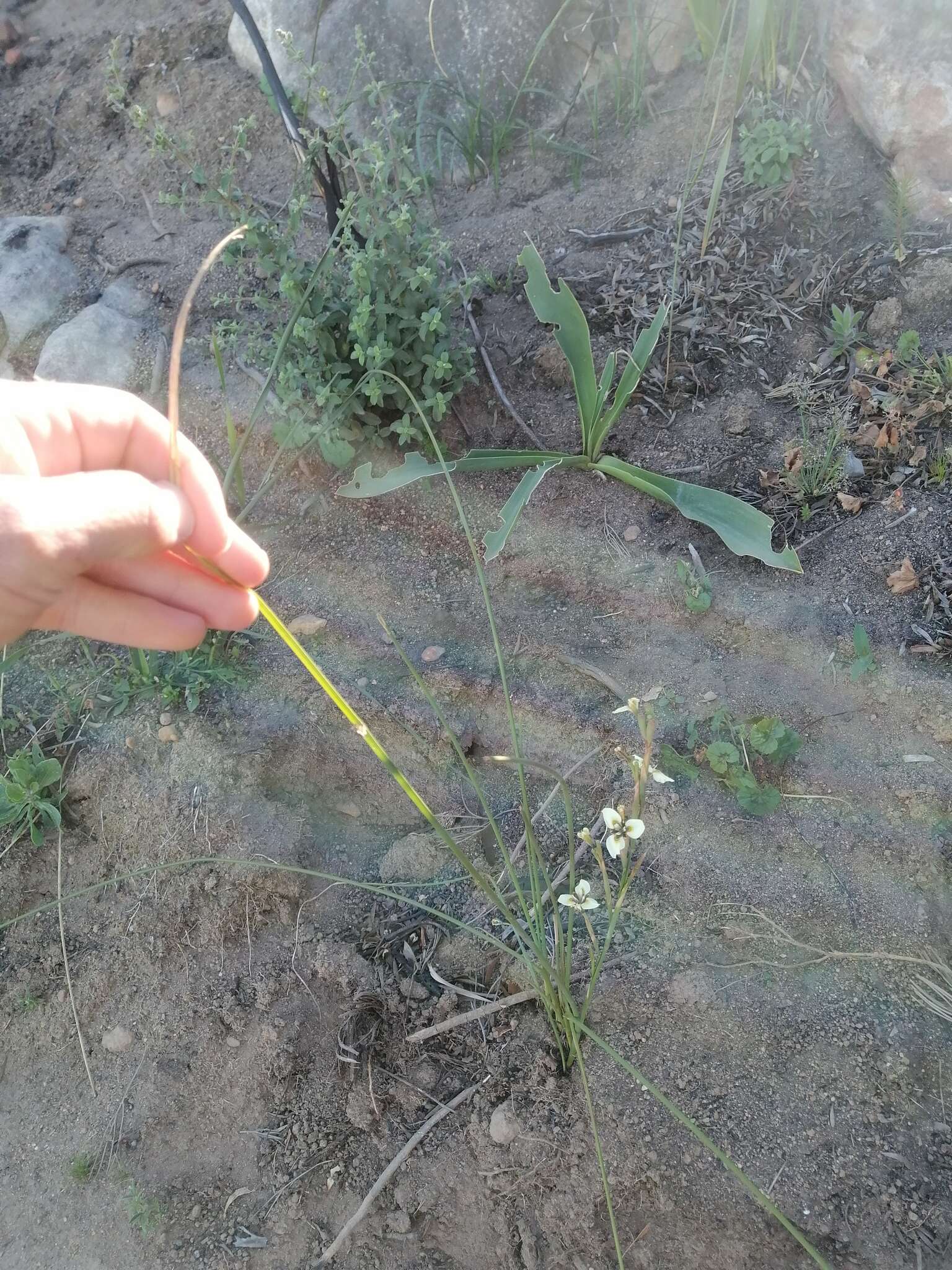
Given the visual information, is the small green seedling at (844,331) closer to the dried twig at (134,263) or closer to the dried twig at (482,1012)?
the dried twig at (482,1012)

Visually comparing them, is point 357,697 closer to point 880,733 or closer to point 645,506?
point 645,506

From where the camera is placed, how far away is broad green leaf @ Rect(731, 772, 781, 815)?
5.61ft

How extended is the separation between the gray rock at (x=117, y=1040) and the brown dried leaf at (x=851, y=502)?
1.91 m

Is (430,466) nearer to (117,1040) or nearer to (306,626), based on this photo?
(306,626)

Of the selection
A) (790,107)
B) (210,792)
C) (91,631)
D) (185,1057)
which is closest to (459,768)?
(210,792)

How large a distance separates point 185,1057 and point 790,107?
2965 millimetres

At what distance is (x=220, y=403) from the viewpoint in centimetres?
248

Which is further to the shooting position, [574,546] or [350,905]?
[574,546]

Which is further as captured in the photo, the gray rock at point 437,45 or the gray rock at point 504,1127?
the gray rock at point 437,45

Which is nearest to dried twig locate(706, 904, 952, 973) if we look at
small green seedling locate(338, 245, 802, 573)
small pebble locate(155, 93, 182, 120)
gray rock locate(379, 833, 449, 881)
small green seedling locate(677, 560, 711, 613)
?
gray rock locate(379, 833, 449, 881)

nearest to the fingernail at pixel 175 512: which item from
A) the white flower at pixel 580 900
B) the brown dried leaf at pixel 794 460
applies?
the white flower at pixel 580 900

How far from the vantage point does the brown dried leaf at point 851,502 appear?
2.12 meters

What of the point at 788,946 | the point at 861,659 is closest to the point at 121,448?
the point at 788,946

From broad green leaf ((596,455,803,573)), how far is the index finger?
1.09 metres
